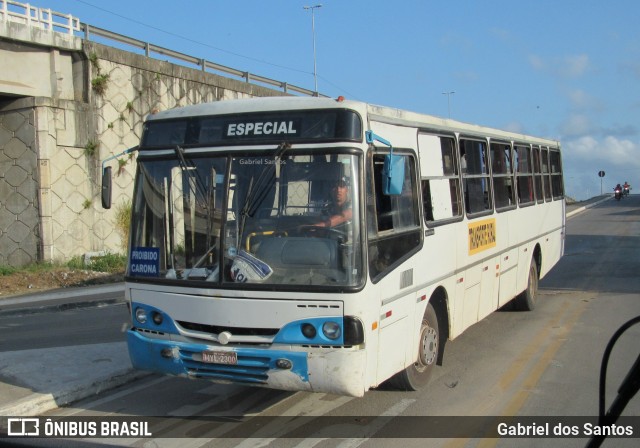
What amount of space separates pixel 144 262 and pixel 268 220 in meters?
1.31

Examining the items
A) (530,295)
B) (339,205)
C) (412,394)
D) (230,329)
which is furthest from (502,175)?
(230,329)

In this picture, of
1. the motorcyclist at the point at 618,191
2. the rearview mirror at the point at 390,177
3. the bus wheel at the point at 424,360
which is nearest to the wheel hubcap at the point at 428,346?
the bus wheel at the point at 424,360

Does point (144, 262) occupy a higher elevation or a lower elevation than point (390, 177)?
lower

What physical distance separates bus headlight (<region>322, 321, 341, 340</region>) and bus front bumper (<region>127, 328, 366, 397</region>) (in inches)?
4.0

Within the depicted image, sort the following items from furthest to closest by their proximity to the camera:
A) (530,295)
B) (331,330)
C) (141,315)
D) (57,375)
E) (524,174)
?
(530,295)
(524,174)
(57,375)
(141,315)
(331,330)

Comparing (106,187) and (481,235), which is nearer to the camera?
(106,187)

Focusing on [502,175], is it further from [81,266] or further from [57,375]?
[81,266]

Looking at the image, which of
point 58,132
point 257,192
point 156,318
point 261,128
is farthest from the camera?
point 58,132

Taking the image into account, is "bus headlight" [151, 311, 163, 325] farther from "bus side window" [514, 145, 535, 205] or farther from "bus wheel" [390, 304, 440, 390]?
"bus side window" [514, 145, 535, 205]

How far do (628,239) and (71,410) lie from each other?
23.1 meters

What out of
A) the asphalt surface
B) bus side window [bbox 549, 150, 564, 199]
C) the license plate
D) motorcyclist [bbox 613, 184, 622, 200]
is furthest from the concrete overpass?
motorcyclist [bbox 613, 184, 622, 200]

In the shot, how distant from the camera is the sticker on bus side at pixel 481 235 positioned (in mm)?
8008

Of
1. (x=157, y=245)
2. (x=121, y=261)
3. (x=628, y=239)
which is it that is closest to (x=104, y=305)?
(x=121, y=261)

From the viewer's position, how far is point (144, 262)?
19.5ft
